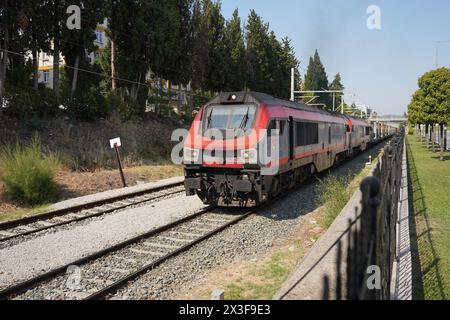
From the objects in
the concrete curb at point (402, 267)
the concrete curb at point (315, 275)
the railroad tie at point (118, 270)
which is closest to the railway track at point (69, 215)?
the railroad tie at point (118, 270)

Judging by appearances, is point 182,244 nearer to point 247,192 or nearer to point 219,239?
point 219,239

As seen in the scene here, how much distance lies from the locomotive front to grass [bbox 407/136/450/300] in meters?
3.88

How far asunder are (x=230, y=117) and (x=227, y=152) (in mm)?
1161

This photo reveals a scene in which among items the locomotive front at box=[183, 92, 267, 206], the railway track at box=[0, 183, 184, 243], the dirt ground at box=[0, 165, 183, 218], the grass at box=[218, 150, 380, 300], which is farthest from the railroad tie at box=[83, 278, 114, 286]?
the dirt ground at box=[0, 165, 183, 218]

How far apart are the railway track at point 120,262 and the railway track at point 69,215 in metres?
2.52

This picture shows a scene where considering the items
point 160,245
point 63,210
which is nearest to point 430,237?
point 160,245

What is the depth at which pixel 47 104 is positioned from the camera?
21797 mm

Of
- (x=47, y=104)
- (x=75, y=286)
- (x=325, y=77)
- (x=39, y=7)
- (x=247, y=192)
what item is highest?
(x=325, y=77)

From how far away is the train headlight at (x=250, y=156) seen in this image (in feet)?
34.1

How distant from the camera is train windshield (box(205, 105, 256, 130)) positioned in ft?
36.1

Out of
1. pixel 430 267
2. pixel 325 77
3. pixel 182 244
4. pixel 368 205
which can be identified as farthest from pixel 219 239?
pixel 325 77

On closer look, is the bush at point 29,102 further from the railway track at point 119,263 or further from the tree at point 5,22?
the railway track at point 119,263

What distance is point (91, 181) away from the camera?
16.0 m
